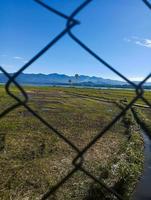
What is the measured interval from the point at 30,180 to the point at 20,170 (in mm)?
1240

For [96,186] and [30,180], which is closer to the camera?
[96,186]

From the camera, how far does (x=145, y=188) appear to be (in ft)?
42.0

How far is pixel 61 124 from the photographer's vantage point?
91.0ft

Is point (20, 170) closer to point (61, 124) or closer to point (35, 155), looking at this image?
point (35, 155)

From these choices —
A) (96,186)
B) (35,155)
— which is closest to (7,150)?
(35,155)

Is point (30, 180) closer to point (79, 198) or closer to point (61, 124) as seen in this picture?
point (79, 198)

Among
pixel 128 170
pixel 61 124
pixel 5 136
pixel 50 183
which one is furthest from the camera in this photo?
pixel 61 124

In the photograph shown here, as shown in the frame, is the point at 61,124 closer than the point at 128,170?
No

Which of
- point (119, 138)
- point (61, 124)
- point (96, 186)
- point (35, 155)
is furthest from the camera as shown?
point (61, 124)

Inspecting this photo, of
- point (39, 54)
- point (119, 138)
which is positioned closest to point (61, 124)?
point (119, 138)

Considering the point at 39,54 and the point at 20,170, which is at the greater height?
the point at 39,54

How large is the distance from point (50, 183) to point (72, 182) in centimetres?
74

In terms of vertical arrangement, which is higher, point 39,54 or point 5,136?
point 39,54

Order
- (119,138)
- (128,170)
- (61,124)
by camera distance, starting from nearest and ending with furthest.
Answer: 1. (128,170)
2. (119,138)
3. (61,124)
